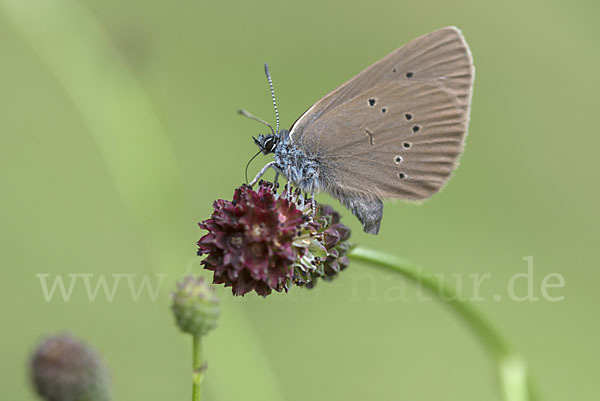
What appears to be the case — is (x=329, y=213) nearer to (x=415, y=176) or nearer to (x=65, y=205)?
(x=415, y=176)

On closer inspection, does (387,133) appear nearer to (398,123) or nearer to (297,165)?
(398,123)

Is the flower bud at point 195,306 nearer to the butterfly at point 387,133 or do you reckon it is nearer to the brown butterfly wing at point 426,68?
the butterfly at point 387,133

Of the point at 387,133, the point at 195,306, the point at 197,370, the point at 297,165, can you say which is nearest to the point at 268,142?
the point at 297,165

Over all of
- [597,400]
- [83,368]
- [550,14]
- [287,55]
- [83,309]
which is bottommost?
[83,368]

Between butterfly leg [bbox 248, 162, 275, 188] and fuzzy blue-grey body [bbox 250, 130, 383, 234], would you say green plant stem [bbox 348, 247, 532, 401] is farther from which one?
butterfly leg [bbox 248, 162, 275, 188]

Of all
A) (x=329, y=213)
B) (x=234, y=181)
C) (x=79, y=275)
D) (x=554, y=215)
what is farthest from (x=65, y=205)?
(x=554, y=215)

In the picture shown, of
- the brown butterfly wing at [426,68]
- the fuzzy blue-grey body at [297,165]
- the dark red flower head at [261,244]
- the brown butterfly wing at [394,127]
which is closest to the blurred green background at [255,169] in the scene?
the fuzzy blue-grey body at [297,165]

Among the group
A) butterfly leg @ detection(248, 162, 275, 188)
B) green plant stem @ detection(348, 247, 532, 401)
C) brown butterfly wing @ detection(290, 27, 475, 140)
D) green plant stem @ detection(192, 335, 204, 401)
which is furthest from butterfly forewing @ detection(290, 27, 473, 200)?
green plant stem @ detection(192, 335, 204, 401)
